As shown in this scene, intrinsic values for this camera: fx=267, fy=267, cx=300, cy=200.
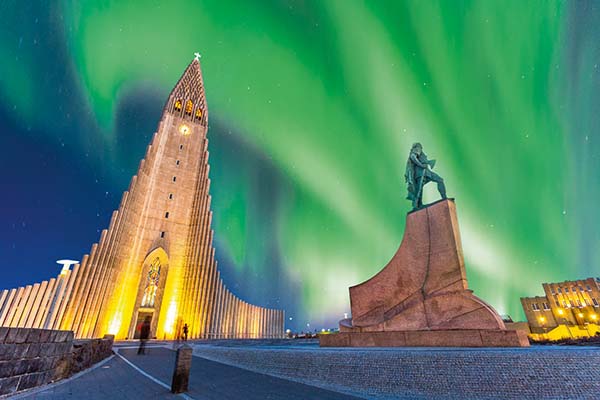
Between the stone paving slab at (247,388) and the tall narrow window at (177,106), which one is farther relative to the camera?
the tall narrow window at (177,106)

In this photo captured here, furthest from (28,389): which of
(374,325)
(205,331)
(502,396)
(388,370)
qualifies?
(205,331)

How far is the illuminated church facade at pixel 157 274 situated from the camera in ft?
70.8

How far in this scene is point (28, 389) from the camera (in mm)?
4039

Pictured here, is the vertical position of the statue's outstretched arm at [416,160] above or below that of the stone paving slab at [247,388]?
above

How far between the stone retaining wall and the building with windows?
4121 centimetres

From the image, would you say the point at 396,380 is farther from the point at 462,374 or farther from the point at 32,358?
the point at 32,358

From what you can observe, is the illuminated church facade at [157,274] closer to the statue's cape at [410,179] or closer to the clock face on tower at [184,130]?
the clock face on tower at [184,130]

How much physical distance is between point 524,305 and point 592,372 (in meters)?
52.4

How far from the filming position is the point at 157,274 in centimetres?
2589

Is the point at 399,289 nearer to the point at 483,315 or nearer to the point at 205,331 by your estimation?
the point at 483,315

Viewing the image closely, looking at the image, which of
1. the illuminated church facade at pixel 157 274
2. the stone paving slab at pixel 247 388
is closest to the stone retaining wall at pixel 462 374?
the stone paving slab at pixel 247 388

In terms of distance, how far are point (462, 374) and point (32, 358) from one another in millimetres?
6512

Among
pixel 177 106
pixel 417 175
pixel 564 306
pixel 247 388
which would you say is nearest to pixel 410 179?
pixel 417 175

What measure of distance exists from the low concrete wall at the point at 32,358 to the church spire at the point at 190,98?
32.5 metres
